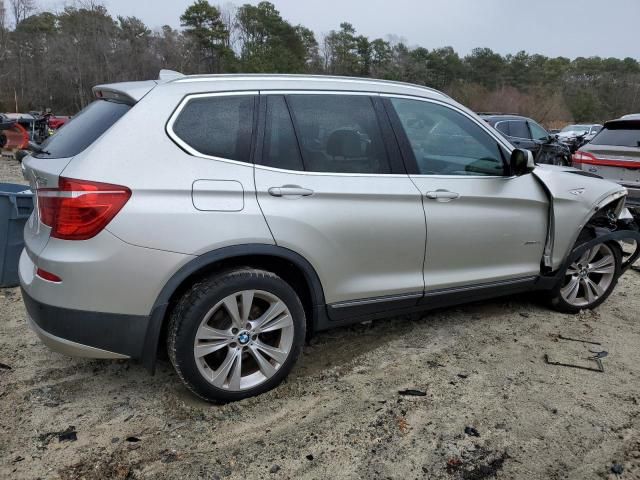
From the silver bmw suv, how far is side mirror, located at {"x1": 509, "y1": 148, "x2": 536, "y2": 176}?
0.02 m

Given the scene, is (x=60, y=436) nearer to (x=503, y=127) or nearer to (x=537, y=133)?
(x=503, y=127)

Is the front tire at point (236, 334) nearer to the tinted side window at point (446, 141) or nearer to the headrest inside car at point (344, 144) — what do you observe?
the headrest inside car at point (344, 144)

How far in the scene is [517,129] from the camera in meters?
13.5

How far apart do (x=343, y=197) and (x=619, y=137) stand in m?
6.23

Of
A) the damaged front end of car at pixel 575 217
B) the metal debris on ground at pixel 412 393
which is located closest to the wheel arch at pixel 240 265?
the metal debris on ground at pixel 412 393

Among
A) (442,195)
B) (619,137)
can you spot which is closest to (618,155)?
(619,137)

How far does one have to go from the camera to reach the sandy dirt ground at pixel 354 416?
2.31 m

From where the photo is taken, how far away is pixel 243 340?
267cm

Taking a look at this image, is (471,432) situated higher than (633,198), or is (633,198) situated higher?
(633,198)

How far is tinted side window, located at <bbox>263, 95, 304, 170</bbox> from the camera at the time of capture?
2688mm

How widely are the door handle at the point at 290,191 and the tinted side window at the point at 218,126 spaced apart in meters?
0.22

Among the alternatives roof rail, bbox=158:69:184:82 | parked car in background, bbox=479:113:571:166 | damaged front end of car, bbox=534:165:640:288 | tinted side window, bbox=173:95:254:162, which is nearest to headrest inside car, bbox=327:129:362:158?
tinted side window, bbox=173:95:254:162

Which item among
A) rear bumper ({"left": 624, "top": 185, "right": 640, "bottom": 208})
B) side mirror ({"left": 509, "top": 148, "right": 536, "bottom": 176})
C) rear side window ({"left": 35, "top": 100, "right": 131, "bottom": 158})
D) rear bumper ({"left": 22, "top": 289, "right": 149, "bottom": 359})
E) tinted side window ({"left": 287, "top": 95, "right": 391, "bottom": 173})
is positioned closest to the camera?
rear bumper ({"left": 22, "top": 289, "right": 149, "bottom": 359})

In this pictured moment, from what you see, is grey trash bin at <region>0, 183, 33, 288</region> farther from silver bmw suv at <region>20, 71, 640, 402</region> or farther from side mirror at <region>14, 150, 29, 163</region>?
silver bmw suv at <region>20, 71, 640, 402</region>
